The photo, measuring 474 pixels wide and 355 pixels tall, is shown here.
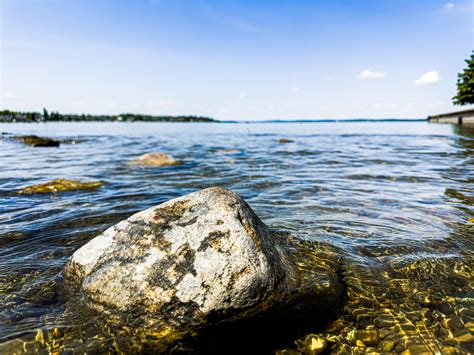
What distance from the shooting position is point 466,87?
5769 centimetres

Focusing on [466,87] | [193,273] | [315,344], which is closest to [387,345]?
[315,344]

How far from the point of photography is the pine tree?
57.3 m

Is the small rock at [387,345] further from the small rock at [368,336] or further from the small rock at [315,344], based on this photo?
the small rock at [315,344]

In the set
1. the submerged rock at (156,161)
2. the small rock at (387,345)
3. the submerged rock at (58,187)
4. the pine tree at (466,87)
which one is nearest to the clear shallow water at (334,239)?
the small rock at (387,345)

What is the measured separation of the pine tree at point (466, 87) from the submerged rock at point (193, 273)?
70.1 metres

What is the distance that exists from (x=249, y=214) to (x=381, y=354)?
2.12m

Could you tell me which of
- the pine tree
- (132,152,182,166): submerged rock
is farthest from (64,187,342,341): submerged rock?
the pine tree

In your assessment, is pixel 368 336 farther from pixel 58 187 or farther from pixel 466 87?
pixel 466 87

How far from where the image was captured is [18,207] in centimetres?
741

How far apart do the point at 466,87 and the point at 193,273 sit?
73962 millimetres

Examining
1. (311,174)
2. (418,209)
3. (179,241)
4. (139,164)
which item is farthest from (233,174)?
(179,241)

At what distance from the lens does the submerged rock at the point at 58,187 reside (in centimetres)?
897

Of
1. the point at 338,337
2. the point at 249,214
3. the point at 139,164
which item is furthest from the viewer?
the point at 139,164

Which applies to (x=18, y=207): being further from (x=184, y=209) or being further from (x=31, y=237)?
(x=184, y=209)
